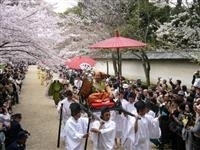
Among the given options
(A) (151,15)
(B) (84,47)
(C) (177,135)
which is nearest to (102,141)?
(C) (177,135)

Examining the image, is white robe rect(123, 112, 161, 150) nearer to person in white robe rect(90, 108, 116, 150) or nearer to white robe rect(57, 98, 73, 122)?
person in white robe rect(90, 108, 116, 150)

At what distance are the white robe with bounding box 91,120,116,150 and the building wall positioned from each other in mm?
14037

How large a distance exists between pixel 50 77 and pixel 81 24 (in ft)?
14.9

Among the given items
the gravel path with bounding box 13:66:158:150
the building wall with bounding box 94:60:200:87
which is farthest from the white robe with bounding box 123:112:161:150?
the building wall with bounding box 94:60:200:87

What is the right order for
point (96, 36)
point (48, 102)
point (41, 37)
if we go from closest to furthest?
point (41, 37) < point (48, 102) < point (96, 36)

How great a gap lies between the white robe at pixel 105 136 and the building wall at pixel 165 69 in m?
14.0

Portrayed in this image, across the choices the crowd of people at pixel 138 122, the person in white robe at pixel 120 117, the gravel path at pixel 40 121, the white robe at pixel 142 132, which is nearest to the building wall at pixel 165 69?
the gravel path at pixel 40 121

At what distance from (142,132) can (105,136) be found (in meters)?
0.80

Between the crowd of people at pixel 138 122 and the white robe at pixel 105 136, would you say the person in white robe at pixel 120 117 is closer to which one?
the crowd of people at pixel 138 122

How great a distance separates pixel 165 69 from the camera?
2727 centimetres

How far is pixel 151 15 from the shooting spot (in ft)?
95.3

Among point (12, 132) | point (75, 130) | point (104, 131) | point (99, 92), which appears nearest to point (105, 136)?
point (104, 131)

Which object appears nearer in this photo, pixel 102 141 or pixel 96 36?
pixel 102 141

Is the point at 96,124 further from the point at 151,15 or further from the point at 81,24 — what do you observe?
the point at 81,24
